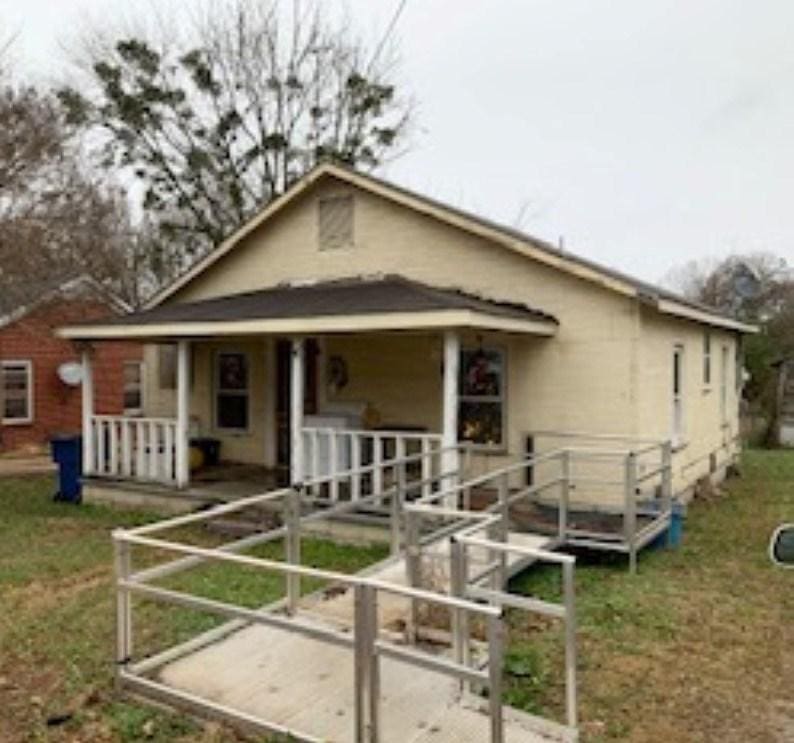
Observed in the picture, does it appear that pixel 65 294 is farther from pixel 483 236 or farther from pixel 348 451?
pixel 483 236

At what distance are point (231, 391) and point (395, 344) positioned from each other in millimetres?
3746

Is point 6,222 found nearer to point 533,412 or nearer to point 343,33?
point 533,412

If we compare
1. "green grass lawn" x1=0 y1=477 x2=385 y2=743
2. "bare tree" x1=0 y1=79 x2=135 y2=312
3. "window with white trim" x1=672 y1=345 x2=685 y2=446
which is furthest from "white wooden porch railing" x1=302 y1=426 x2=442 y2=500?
"bare tree" x1=0 y1=79 x2=135 y2=312

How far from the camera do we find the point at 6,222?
574 inches

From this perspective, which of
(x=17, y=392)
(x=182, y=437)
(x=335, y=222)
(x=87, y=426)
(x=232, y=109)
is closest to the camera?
(x=182, y=437)

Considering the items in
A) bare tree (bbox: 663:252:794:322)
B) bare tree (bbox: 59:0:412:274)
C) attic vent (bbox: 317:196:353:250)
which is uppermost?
bare tree (bbox: 59:0:412:274)

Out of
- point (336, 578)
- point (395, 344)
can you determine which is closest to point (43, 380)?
point (395, 344)

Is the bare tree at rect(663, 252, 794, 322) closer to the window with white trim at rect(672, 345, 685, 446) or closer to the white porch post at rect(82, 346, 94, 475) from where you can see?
the window with white trim at rect(672, 345, 685, 446)

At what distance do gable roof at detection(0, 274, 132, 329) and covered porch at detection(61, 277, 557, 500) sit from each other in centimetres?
422

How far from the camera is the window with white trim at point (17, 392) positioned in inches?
841

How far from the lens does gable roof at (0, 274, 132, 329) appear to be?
56.3 feet

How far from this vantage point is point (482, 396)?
38.3 ft

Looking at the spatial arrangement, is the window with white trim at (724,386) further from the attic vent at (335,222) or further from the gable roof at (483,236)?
the attic vent at (335,222)

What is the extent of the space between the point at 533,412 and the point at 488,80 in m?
10.6
